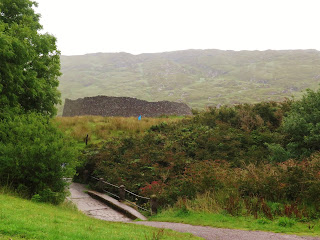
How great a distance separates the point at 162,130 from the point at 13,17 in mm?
13690

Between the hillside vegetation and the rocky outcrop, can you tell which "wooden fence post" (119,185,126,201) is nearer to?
the hillside vegetation

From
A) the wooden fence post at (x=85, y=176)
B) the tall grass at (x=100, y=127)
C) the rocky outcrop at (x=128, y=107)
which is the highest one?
the rocky outcrop at (x=128, y=107)

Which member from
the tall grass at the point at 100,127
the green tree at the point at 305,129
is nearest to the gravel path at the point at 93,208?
the tall grass at the point at 100,127

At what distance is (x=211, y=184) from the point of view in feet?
39.4

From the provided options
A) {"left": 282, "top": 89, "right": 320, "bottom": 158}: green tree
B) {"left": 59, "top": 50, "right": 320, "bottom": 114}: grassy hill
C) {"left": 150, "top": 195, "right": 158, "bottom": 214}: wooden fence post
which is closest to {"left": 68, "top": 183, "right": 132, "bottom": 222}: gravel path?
{"left": 150, "top": 195, "right": 158, "bottom": 214}: wooden fence post

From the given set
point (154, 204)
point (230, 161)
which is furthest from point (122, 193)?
point (230, 161)

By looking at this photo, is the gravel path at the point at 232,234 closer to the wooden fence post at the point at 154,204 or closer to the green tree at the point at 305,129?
the wooden fence post at the point at 154,204

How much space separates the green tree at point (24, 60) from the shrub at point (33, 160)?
3083mm

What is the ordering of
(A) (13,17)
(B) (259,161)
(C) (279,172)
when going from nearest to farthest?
(C) (279,172) → (B) (259,161) → (A) (13,17)

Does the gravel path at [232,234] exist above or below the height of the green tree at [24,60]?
below

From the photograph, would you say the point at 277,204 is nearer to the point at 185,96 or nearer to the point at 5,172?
the point at 5,172

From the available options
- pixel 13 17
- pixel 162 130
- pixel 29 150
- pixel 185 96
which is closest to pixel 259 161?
pixel 162 130

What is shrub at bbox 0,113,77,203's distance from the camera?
33.9ft

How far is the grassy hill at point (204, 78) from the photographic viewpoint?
102 m
